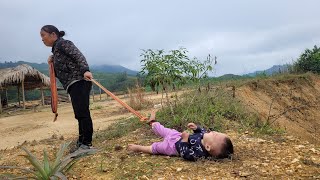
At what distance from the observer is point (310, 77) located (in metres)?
16.0

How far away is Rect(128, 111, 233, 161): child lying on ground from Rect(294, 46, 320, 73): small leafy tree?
15888 mm

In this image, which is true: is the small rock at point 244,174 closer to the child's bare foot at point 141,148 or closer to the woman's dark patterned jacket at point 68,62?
the child's bare foot at point 141,148

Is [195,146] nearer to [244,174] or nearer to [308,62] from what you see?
[244,174]

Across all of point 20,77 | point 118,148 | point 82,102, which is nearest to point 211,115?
point 118,148

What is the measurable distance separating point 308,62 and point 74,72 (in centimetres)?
1641

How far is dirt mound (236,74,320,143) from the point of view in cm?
1008

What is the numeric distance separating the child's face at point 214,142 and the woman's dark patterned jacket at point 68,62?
165 centimetres

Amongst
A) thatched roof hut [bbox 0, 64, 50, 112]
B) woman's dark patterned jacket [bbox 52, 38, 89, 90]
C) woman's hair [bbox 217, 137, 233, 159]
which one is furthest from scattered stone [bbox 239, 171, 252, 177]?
thatched roof hut [bbox 0, 64, 50, 112]

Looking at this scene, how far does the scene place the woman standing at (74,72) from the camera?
14.2 ft

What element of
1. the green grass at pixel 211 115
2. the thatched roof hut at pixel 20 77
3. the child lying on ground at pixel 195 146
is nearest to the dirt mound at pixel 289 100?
the green grass at pixel 211 115

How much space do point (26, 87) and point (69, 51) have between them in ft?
58.5

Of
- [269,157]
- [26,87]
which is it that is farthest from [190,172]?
[26,87]

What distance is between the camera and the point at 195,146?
3787mm

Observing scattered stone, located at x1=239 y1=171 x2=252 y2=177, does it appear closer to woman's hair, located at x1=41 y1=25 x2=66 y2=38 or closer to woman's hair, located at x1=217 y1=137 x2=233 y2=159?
woman's hair, located at x1=217 y1=137 x2=233 y2=159
